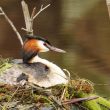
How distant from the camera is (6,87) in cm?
540

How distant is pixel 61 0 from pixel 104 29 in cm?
71

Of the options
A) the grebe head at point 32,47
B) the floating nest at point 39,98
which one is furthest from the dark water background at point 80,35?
the floating nest at point 39,98

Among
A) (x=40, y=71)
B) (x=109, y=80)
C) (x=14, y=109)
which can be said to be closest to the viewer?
(x=14, y=109)

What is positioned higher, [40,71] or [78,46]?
[40,71]

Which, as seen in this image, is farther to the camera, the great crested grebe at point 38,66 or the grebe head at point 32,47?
the grebe head at point 32,47

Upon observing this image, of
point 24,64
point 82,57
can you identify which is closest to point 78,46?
point 82,57

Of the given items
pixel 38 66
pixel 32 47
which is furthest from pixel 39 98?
pixel 32 47

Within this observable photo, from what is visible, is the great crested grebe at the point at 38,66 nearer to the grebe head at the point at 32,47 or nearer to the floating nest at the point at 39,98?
the grebe head at the point at 32,47

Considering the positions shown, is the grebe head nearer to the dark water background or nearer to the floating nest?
the floating nest

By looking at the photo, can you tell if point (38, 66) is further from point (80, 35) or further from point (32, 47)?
point (80, 35)

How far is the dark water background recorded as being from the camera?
9195 millimetres

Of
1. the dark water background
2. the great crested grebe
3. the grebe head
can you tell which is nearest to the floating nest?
the great crested grebe

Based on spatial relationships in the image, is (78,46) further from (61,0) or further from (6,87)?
(6,87)

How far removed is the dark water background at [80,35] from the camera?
30.2 feet
